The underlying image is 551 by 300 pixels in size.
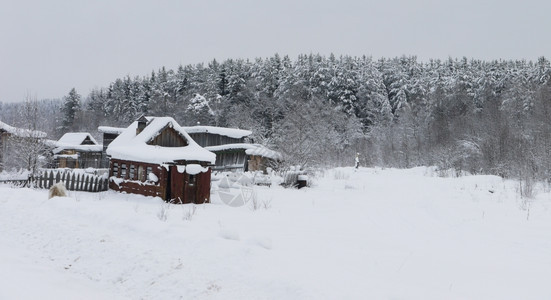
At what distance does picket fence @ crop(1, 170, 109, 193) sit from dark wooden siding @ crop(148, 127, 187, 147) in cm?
407

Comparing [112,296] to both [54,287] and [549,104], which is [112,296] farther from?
[549,104]

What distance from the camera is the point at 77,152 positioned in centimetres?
5091

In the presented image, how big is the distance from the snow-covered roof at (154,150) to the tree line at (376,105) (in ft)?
37.3

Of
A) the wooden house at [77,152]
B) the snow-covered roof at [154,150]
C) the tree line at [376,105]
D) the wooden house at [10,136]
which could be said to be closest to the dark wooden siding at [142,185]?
the snow-covered roof at [154,150]

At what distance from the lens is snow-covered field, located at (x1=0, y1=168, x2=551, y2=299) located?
5.54m

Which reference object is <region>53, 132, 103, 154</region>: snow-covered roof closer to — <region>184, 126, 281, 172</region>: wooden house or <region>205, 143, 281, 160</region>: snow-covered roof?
<region>184, 126, 281, 172</region>: wooden house

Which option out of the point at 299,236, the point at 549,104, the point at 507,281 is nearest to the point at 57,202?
the point at 299,236

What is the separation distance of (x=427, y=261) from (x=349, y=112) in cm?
5436

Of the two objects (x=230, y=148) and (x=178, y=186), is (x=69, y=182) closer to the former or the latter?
(x=178, y=186)

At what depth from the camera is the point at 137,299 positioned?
6004 mm

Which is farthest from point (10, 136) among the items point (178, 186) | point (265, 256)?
point (265, 256)

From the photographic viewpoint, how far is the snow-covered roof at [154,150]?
1805 cm

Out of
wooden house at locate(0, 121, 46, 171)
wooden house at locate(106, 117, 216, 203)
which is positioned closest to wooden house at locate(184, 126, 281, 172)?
wooden house at locate(0, 121, 46, 171)

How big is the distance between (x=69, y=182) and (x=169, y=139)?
5887mm
